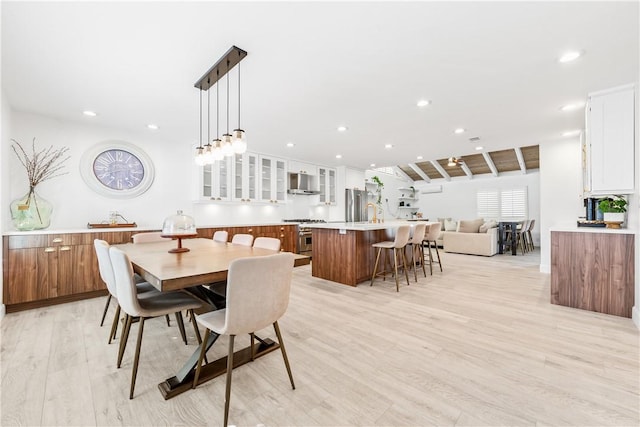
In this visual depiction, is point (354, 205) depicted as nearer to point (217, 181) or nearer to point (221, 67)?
point (217, 181)

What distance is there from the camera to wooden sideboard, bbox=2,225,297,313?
3076mm

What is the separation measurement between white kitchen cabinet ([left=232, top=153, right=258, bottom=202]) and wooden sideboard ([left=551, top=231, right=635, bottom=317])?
4.92 meters

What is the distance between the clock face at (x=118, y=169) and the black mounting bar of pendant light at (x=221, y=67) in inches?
98.8

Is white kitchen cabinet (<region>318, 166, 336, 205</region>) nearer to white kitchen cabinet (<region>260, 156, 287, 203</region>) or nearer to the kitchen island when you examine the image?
white kitchen cabinet (<region>260, 156, 287, 203</region>)

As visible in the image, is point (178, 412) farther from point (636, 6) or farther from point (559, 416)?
point (636, 6)

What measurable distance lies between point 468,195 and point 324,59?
9.38 m

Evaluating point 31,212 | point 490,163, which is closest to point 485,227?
point 490,163

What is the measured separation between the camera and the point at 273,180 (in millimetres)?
6051

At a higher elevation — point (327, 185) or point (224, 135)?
point (327, 185)

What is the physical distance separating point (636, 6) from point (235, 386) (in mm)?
3550

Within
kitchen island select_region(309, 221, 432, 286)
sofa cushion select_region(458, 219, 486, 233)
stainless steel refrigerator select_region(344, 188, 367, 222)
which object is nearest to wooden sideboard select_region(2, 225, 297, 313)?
kitchen island select_region(309, 221, 432, 286)

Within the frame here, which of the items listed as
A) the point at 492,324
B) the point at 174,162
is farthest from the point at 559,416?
the point at 174,162

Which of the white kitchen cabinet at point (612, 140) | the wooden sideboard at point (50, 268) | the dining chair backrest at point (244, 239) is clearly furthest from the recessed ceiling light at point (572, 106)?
the wooden sideboard at point (50, 268)

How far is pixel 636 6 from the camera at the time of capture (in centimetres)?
173
